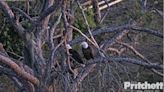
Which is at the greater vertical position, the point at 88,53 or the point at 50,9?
the point at 50,9

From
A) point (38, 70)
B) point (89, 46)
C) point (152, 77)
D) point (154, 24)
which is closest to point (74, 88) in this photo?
point (38, 70)

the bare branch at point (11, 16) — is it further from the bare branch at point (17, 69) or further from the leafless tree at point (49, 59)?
the bare branch at point (17, 69)

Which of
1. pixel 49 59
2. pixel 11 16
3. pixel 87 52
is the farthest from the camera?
pixel 87 52

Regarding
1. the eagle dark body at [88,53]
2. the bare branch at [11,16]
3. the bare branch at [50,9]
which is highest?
the bare branch at [50,9]

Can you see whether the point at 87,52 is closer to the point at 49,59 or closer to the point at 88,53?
the point at 88,53

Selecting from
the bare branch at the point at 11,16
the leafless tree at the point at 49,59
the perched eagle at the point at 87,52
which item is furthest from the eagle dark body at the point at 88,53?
the bare branch at the point at 11,16

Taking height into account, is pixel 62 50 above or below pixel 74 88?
above

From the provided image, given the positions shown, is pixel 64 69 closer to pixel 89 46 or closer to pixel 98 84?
pixel 98 84

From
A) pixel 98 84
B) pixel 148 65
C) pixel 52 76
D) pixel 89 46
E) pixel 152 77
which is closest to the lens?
pixel 148 65

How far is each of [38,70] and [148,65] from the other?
1.30 m

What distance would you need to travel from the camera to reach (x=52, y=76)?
4.61 metres

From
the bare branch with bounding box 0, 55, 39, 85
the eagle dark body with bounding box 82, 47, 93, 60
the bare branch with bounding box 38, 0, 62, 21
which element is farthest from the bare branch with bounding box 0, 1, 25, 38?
the eagle dark body with bounding box 82, 47, 93, 60

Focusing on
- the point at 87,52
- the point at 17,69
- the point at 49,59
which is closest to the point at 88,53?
the point at 87,52

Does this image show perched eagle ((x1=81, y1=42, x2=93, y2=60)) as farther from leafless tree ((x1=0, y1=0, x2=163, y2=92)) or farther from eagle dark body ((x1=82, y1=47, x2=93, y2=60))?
leafless tree ((x1=0, y1=0, x2=163, y2=92))
